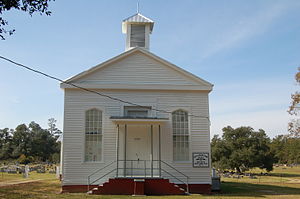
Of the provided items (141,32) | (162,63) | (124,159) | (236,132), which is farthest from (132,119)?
(236,132)

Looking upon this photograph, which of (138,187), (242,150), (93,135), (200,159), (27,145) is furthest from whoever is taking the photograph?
(27,145)

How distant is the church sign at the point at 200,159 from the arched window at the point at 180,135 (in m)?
0.46

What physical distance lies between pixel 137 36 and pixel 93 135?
7153 millimetres

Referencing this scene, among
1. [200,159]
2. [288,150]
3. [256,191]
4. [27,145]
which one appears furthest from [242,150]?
[27,145]

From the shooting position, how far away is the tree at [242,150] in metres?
44.8

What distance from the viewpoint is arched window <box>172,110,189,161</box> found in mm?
17656

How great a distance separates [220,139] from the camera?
47.7m

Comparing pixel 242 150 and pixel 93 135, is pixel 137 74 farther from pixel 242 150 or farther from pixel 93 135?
pixel 242 150

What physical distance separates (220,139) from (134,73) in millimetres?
32464

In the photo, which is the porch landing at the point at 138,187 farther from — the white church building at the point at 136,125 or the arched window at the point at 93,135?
the arched window at the point at 93,135

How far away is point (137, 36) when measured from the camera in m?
20.7

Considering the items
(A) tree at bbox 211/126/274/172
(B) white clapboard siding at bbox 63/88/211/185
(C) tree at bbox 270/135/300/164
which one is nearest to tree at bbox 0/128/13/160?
(A) tree at bbox 211/126/274/172

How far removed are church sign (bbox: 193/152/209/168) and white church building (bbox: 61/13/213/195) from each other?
53 millimetres

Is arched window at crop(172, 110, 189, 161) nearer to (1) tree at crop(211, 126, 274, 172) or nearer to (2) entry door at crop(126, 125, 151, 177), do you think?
(2) entry door at crop(126, 125, 151, 177)
